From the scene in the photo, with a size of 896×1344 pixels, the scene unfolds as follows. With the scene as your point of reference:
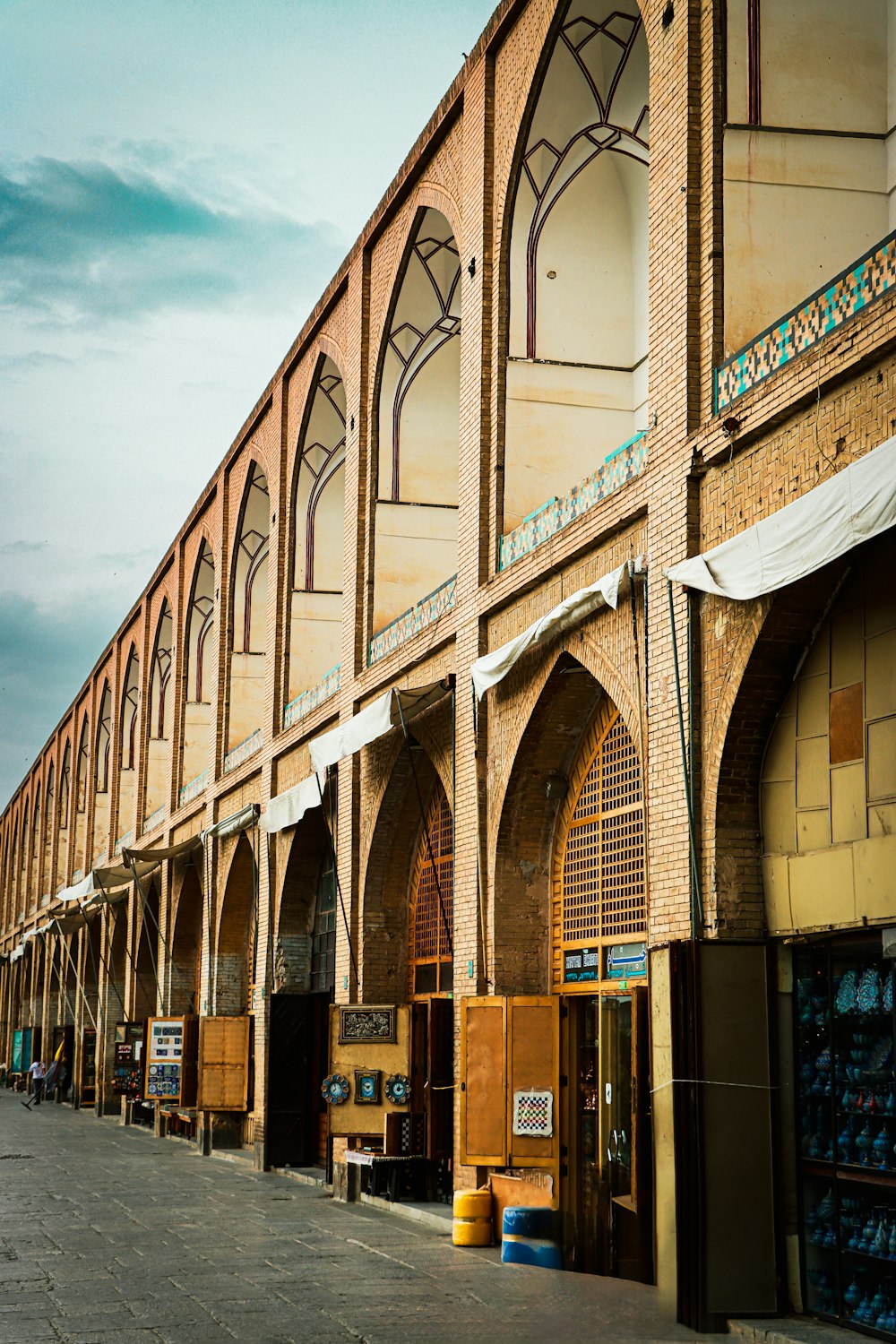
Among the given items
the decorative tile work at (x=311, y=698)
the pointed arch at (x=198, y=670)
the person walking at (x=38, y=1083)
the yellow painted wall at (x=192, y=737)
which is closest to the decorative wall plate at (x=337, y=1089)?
the decorative tile work at (x=311, y=698)

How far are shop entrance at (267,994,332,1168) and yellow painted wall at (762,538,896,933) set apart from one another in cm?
1041

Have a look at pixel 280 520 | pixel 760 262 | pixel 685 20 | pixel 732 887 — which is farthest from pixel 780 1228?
pixel 280 520

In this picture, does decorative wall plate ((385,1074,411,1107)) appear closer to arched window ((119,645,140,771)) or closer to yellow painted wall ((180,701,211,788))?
yellow painted wall ((180,701,211,788))

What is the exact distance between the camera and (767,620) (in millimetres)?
8164

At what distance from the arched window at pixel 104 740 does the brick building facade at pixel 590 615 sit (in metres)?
14.6

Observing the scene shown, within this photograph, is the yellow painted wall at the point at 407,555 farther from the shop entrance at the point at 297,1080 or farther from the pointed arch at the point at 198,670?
the pointed arch at the point at 198,670

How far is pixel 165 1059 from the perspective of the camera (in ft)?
70.3

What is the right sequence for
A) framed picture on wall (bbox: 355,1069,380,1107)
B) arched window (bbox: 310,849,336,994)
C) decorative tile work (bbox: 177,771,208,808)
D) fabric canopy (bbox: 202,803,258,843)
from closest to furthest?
framed picture on wall (bbox: 355,1069,380,1107) < arched window (bbox: 310,849,336,994) < fabric canopy (bbox: 202,803,258,843) < decorative tile work (bbox: 177,771,208,808)

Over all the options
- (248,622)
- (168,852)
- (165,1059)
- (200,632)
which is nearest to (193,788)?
(168,852)

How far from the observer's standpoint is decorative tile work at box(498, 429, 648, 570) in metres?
10.0

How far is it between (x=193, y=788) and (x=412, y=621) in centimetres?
1074

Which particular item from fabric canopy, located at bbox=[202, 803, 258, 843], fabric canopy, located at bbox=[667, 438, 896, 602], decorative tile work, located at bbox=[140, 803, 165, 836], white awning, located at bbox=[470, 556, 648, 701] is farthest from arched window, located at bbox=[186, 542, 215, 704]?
fabric canopy, located at bbox=[667, 438, 896, 602]

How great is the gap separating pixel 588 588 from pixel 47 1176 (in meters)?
10.5

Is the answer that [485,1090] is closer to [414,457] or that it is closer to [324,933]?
[324,933]
